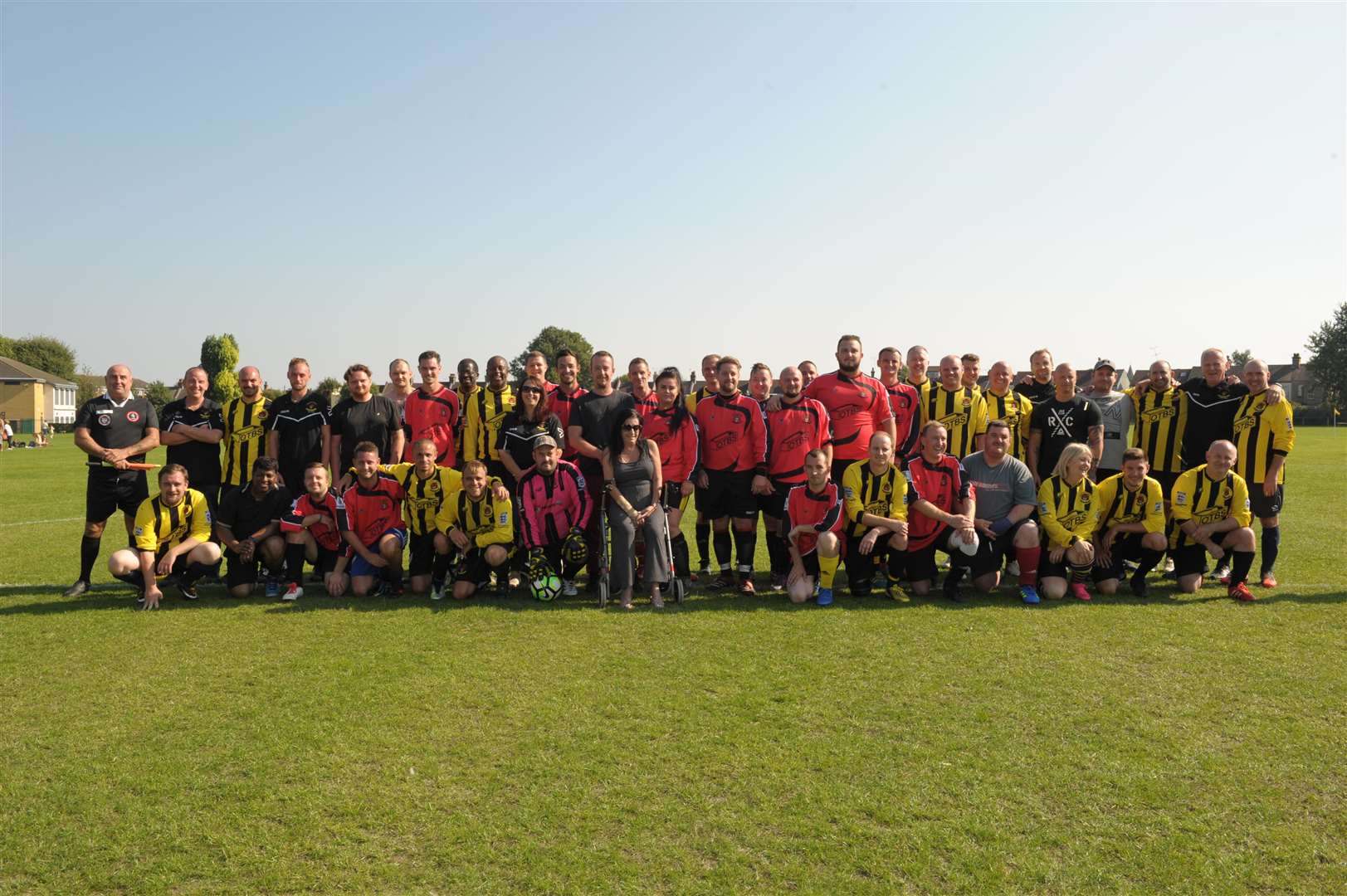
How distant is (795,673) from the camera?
423cm

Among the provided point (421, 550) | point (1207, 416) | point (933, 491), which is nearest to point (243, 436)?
point (421, 550)

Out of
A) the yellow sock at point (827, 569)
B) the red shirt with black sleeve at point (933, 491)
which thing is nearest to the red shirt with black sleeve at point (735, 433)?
the yellow sock at point (827, 569)

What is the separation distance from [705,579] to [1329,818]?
13.8ft

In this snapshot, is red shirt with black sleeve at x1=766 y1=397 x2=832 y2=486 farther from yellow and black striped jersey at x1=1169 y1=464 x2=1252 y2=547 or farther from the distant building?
the distant building

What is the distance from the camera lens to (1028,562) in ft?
19.2

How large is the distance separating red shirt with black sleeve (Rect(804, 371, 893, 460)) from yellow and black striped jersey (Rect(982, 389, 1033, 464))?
104 cm

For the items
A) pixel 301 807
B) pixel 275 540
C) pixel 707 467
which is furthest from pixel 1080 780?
pixel 275 540

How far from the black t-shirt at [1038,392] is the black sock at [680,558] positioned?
3231 mm

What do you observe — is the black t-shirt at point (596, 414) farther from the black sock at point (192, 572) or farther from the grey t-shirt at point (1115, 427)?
the grey t-shirt at point (1115, 427)

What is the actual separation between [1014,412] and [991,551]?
1.48m

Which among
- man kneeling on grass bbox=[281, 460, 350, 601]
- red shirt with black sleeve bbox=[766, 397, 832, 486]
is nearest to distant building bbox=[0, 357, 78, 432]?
man kneeling on grass bbox=[281, 460, 350, 601]

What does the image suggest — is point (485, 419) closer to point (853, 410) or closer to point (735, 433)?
point (735, 433)

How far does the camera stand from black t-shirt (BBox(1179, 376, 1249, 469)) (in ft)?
21.5

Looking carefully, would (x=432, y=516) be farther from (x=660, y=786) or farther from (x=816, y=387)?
(x=660, y=786)
